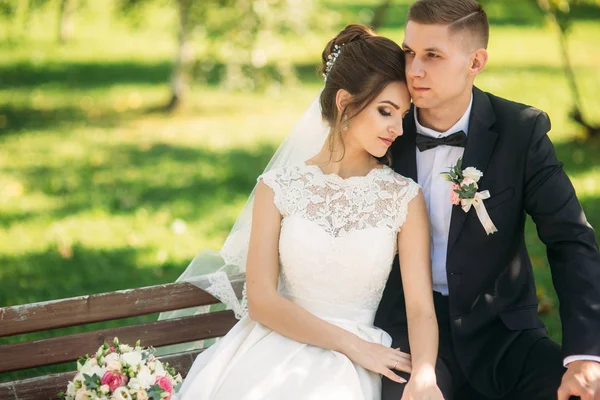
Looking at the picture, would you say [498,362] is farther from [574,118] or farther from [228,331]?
[574,118]

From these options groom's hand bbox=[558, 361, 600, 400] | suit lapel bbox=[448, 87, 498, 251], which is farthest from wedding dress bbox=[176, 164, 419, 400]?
groom's hand bbox=[558, 361, 600, 400]

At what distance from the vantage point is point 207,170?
9.00m

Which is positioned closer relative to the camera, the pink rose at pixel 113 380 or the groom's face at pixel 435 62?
the pink rose at pixel 113 380

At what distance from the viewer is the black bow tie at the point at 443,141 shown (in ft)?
12.4

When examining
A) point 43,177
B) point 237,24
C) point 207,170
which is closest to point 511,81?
point 237,24

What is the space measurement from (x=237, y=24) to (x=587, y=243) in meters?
7.92

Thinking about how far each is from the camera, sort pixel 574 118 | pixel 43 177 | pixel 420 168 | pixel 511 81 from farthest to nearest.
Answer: pixel 511 81 → pixel 574 118 → pixel 43 177 → pixel 420 168

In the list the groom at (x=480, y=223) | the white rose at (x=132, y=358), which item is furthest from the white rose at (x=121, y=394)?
the groom at (x=480, y=223)

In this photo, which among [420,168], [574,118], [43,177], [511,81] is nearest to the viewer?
[420,168]

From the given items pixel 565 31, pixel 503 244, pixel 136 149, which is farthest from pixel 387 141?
pixel 136 149

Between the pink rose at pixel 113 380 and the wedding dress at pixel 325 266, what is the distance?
0.45m

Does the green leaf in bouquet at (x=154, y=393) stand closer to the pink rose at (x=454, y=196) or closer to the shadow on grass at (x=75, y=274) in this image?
the pink rose at (x=454, y=196)

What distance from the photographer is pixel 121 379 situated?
9.91 feet

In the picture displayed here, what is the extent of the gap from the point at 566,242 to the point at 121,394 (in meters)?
1.90
